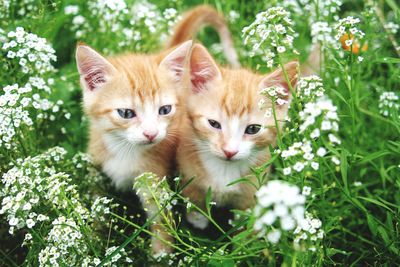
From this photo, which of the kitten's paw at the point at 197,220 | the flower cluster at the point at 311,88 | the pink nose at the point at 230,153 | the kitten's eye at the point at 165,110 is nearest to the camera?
the flower cluster at the point at 311,88

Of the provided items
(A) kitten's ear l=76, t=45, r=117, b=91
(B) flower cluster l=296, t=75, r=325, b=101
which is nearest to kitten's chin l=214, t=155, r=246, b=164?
(B) flower cluster l=296, t=75, r=325, b=101

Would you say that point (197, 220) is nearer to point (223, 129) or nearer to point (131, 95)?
point (223, 129)

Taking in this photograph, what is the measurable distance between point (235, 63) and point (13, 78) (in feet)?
5.18

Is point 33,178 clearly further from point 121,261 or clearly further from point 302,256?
point 302,256

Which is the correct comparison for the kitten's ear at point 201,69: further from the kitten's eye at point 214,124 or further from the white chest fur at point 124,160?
the white chest fur at point 124,160

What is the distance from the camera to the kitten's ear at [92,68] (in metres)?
2.37

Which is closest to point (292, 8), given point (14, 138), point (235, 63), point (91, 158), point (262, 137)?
point (235, 63)

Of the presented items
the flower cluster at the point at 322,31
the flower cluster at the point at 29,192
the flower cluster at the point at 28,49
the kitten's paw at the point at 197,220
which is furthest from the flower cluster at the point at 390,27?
the flower cluster at the point at 29,192

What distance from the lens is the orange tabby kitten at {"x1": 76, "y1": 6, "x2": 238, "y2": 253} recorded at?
2.42 meters

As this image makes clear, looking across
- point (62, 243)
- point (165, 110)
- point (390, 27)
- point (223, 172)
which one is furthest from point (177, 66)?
point (390, 27)

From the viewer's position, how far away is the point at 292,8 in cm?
339

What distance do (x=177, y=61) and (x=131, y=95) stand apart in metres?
0.34

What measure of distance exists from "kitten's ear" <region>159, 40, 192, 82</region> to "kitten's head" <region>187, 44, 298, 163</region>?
0.27ft

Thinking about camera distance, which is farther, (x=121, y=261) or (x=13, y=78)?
(x=13, y=78)
